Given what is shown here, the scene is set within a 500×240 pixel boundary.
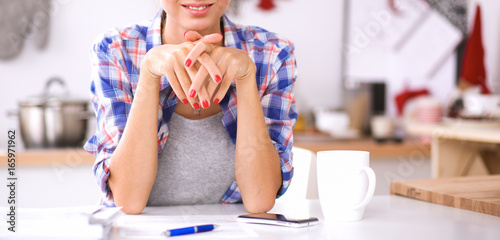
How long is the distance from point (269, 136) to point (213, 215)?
0.82 ft

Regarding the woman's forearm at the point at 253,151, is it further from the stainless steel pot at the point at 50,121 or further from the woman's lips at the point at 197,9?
the stainless steel pot at the point at 50,121

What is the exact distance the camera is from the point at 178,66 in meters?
0.91

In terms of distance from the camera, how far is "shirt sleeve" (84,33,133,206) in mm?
1032

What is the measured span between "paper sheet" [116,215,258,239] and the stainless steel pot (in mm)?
1361

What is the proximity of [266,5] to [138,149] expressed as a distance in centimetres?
183

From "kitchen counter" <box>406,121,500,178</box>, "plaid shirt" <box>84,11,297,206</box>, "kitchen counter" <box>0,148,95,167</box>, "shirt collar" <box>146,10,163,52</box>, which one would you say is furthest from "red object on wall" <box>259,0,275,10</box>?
"shirt collar" <box>146,10,163,52</box>

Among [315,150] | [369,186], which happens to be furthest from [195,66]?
[315,150]

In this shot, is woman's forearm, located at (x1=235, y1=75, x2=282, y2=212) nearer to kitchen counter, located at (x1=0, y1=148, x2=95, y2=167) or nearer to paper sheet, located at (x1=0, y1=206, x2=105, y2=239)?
paper sheet, located at (x1=0, y1=206, x2=105, y2=239)

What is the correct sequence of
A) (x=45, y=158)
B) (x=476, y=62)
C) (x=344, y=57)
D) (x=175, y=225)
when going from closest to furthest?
(x=175, y=225) < (x=45, y=158) < (x=476, y=62) < (x=344, y=57)

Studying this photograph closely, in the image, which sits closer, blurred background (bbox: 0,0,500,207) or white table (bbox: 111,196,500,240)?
white table (bbox: 111,196,500,240)

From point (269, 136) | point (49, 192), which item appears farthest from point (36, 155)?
point (269, 136)

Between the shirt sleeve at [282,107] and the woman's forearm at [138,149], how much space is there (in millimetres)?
256

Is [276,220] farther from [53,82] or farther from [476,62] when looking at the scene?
[476,62]

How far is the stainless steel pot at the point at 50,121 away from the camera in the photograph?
6.82 ft
